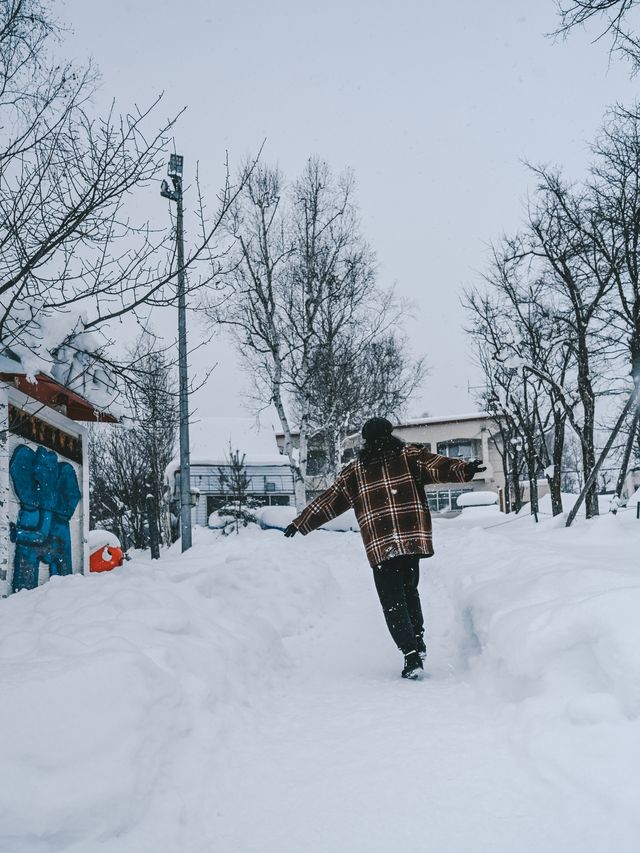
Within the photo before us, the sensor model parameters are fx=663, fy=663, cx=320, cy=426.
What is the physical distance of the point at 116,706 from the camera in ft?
9.41

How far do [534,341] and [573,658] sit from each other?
1859cm

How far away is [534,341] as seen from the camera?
20562 mm

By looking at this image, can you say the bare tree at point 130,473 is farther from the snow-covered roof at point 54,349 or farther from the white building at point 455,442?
the white building at point 455,442

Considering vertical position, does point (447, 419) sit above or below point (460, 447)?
above

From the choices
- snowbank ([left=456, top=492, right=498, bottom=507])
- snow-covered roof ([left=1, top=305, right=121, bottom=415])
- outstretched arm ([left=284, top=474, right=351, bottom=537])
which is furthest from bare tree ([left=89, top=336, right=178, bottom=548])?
snowbank ([left=456, top=492, right=498, bottom=507])

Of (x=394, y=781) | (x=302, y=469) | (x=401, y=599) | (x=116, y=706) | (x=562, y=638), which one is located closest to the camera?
(x=394, y=781)

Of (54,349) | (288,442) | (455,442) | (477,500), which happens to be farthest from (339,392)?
(455,442)

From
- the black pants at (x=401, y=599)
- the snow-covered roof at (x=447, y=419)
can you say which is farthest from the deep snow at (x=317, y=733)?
the snow-covered roof at (x=447, y=419)

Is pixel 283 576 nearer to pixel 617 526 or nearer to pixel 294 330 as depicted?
pixel 617 526

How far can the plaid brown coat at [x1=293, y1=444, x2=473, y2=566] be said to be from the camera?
15.4ft

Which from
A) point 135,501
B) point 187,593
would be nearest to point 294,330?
point 135,501

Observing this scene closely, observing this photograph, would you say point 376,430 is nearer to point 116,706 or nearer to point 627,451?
point 116,706

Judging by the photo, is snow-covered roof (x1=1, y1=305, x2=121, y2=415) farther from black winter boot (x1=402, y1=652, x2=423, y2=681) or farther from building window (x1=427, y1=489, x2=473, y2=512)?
building window (x1=427, y1=489, x2=473, y2=512)

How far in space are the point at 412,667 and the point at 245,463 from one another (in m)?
31.5
